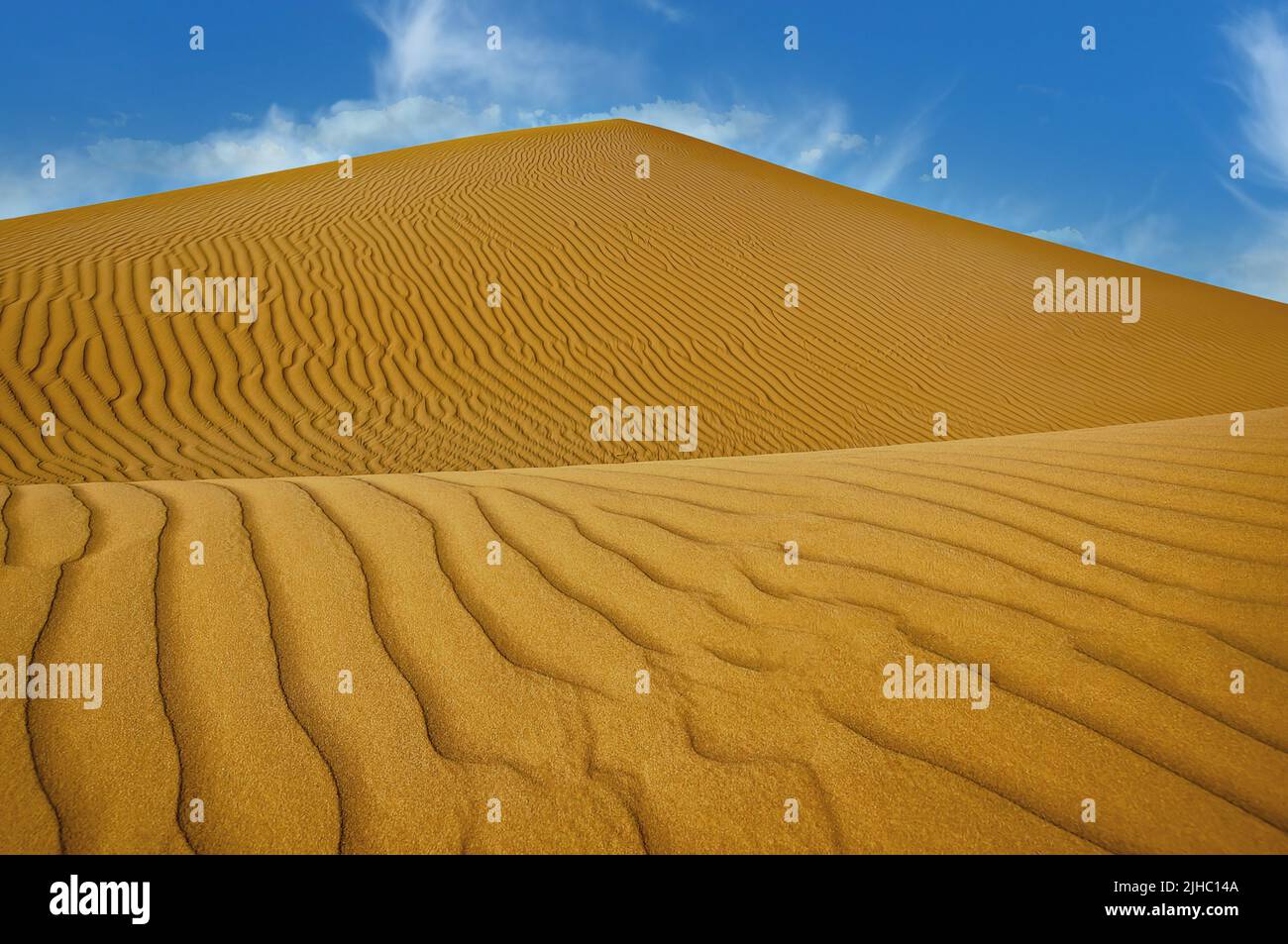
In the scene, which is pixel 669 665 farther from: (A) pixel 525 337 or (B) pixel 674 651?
(A) pixel 525 337

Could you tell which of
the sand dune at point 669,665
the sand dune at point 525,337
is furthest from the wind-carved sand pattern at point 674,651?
the sand dune at point 525,337

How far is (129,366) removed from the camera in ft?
26.2

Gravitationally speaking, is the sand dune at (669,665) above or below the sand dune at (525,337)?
below

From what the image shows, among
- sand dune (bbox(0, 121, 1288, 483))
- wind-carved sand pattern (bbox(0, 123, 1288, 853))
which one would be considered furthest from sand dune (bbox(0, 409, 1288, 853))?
sand dune (bbox(0, 121, 1288, 483))

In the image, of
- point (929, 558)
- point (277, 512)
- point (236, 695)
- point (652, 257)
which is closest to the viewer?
point (236, 695)

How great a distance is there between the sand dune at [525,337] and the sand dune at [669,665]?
450 centimetres

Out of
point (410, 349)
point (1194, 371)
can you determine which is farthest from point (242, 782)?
point (1194, 371)

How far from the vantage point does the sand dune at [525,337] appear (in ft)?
24.3

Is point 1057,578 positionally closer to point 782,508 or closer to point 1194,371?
point 782,508

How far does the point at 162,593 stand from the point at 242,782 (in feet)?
2.88

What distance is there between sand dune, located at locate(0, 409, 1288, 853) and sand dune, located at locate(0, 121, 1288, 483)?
4497 mm

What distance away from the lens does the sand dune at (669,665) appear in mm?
1445

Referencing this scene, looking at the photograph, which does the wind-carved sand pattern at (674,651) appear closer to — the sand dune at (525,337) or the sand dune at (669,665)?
the sand dune at (669,665)

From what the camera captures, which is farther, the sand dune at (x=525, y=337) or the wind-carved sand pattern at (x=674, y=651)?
the sand dune at (x=525, y=337)
